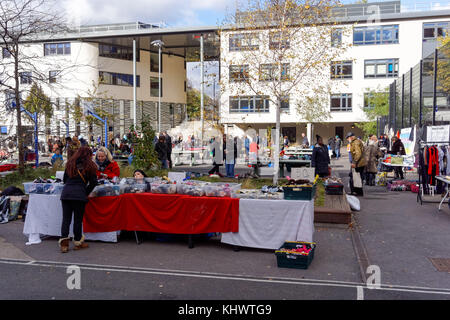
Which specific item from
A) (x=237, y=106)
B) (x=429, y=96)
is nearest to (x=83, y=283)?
(x=429, y=96)

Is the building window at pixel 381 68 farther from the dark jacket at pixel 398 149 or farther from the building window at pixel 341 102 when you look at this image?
the dark jacket at pixel 398 149

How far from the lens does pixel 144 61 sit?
52.8 metres

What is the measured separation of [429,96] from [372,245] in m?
12.8

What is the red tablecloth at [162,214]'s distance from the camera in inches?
304

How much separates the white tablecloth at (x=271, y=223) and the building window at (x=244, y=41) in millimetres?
10936

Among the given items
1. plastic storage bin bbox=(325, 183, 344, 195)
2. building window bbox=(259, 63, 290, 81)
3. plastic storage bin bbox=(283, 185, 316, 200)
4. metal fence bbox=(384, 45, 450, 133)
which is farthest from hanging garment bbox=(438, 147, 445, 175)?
plastic storage bin bbox=(283, 185, 316, 200)

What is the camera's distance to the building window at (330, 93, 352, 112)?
42719 millimetres

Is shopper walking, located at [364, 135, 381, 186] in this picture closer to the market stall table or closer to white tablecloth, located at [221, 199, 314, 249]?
white tablecloth, located at [221, 199, 314, 249]

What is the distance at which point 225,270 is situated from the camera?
6.54 m

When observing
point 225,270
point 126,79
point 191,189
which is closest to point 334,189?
point 191,189

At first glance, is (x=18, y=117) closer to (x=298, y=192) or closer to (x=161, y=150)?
(x=161, y=150)

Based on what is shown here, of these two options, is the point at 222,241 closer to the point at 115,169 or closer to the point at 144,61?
the point at 115,169

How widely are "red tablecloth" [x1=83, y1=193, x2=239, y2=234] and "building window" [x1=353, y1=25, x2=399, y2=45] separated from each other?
37080mm

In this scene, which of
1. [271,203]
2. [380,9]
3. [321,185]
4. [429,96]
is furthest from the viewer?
[380,9]
